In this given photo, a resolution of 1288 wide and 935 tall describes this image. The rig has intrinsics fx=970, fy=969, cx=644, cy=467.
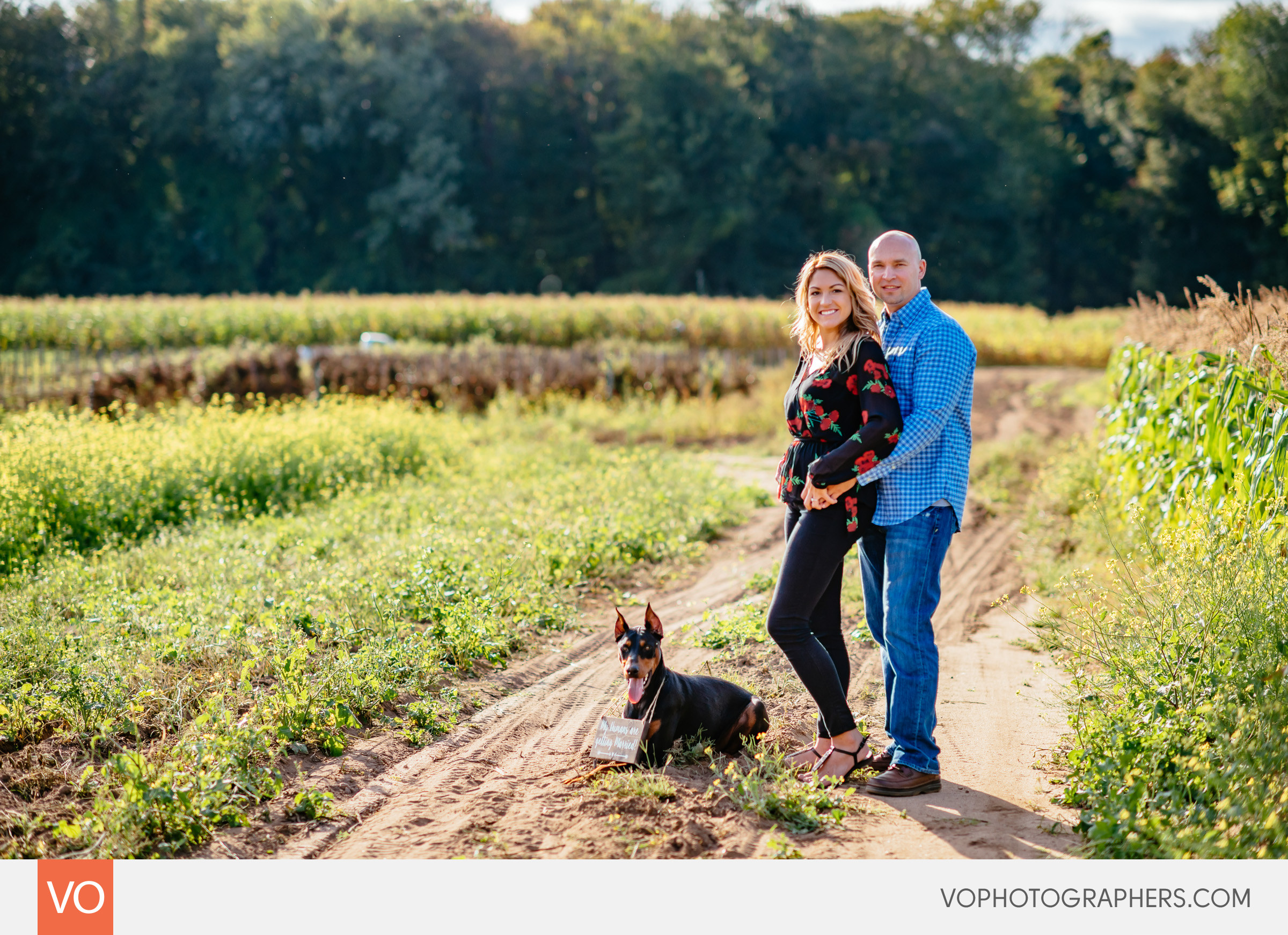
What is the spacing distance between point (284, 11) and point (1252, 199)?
45.1 m

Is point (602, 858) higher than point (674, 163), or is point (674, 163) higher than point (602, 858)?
point (674, 163)

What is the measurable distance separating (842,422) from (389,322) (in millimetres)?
22585

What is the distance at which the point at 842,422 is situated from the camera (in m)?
4.04

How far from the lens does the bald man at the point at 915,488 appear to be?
4.01 metres

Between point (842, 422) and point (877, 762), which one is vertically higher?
point (842, 422)

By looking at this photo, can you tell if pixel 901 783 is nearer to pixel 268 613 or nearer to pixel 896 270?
pixel 896 270

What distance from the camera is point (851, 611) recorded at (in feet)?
23.2

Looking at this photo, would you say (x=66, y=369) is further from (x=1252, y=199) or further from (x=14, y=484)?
(x=1252, y=199)

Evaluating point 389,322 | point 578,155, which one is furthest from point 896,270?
point 578,155

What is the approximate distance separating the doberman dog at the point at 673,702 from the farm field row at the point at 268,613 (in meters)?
1.32

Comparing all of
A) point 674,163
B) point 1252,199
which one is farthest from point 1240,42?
point 674,163

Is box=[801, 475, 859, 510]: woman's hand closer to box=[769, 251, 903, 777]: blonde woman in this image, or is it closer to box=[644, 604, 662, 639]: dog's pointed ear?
box=[769, 251, 903, 777]: blonde woman
